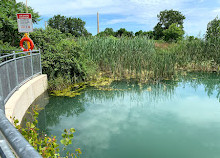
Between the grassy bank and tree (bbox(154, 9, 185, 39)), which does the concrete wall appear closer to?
the grassy bank

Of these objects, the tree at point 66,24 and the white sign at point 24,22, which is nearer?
the white sign at point 24,22

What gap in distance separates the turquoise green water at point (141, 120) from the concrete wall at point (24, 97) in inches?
20.6

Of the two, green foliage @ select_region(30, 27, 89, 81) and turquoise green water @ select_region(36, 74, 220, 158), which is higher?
green foliage @ select_region(30, 27, 89, 81)

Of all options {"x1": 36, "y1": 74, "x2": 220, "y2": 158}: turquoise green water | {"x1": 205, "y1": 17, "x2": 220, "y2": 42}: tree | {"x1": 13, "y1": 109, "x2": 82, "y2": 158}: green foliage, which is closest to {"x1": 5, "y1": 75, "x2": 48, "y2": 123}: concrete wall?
{"x1": 36, "y1": 74, "x2": 220, "y2": 158}: turquoise green water

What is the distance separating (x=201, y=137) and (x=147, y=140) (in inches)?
45.6

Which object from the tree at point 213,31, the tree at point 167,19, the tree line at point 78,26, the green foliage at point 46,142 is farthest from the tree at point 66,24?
the green foliage at point 46,142

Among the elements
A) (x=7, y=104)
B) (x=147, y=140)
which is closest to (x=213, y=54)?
(x=147, y=140)

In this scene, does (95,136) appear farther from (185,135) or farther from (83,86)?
(83,86)

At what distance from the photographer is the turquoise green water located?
3.78m

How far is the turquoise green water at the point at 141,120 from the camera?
12.4 ft

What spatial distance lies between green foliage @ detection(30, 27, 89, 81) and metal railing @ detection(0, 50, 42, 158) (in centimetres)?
59

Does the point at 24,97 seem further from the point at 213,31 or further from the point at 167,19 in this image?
the point at 167,19

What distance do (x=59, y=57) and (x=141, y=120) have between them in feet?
15.7

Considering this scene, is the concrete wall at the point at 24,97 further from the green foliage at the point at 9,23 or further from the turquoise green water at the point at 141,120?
the green foliage at the point at 9,23
